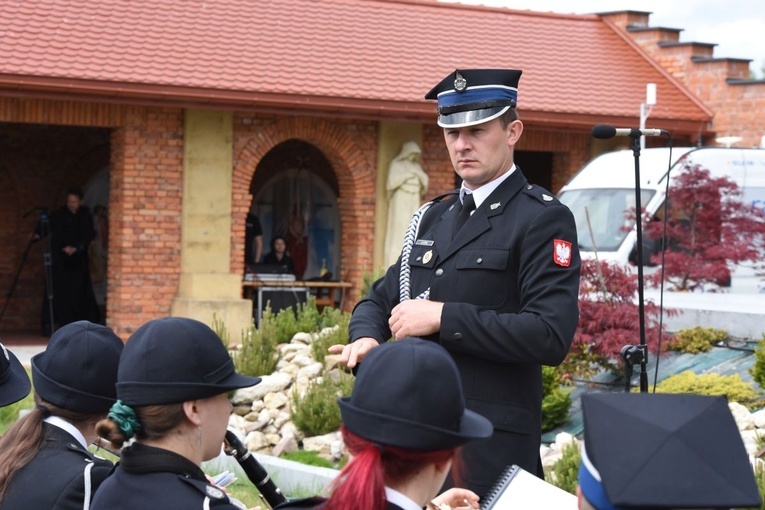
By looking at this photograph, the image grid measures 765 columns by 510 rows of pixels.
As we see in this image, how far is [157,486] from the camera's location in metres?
3.01

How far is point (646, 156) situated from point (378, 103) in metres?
4.17

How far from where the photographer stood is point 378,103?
17188 millimetres

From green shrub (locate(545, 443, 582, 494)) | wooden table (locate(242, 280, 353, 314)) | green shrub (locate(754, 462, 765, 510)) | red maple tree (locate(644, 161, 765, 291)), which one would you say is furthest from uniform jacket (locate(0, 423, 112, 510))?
wooden table (locate(242, 280, 353, 314))

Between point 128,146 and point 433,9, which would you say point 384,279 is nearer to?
point 128,146

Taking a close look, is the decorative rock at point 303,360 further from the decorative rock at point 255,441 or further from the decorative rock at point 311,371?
the decorative rock at point 255,441

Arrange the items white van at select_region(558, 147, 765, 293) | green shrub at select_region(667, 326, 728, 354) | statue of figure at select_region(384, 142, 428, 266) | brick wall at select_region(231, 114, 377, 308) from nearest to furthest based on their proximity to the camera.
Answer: green shrub at select_region(667, 326, 728, 354), white van at select_region(558, 147, 765, 293), brick wall at select_region(231, 114, 377, 308), statue of figure at select_region(384, 142, 428, 266)

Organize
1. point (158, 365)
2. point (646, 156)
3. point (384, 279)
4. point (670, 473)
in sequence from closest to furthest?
point (670, 473)
point (158, 365)
point (384, 279)
point (646, 156)

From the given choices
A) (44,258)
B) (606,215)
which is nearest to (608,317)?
(606,215)

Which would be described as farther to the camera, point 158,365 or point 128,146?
point 128,146

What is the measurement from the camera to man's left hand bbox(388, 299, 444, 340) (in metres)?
3.66

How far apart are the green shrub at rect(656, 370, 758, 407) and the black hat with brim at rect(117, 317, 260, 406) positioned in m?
6.40

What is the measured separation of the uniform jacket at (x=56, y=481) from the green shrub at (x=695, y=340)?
7490 millimetres

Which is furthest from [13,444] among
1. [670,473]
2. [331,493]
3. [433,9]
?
[433,9]

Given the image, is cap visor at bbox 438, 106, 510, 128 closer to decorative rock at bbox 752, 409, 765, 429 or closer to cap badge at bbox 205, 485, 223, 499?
cap badge at bbox 205, 485, 223, 499
